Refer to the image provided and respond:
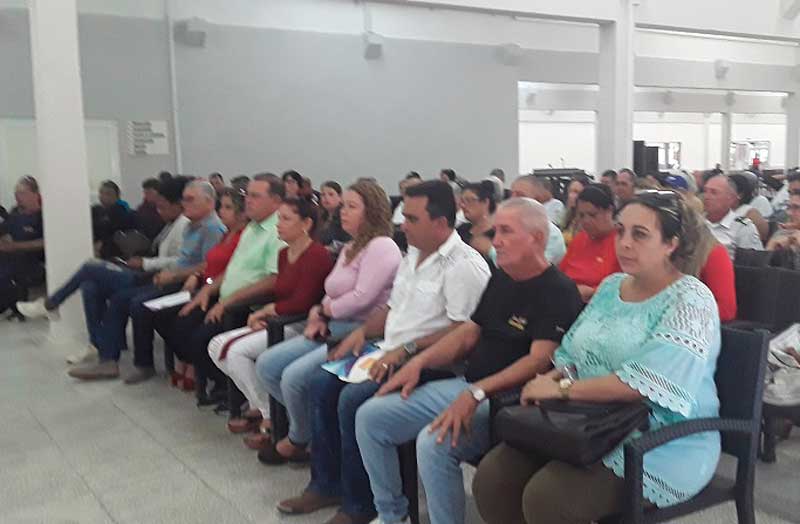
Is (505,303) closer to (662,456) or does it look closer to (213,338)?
(662,456)

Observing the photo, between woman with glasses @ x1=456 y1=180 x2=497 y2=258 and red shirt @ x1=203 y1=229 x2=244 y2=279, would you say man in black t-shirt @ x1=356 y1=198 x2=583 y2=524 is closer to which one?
woman with glasses @ x1=456 y1=180 x2=497 y2=258

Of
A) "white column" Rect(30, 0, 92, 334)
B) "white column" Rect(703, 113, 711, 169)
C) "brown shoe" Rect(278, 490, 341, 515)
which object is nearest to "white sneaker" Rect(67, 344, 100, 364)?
"white column" Rect(30, 0, 92, 334)

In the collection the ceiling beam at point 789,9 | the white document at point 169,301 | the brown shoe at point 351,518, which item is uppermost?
the ceiling beam at point 789,9

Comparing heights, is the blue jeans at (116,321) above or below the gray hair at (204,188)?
below

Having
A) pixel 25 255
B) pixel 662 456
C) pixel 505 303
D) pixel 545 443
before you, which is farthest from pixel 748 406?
pixel 25 255

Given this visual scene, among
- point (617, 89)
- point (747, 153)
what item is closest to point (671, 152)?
point (747, 153)

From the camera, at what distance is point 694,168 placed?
19.7m

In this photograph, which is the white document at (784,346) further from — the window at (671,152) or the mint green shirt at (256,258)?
the window at (671,152)

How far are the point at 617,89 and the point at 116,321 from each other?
5818 millimetres

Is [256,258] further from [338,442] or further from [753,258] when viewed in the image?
[753,258]

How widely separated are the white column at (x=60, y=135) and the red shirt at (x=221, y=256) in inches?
61.7

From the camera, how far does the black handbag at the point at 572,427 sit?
5.89 feet

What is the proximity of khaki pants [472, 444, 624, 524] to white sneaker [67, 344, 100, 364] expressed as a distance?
3770mm

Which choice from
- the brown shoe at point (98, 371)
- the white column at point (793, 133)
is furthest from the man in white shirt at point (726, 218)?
the white column at point (793, 133)
